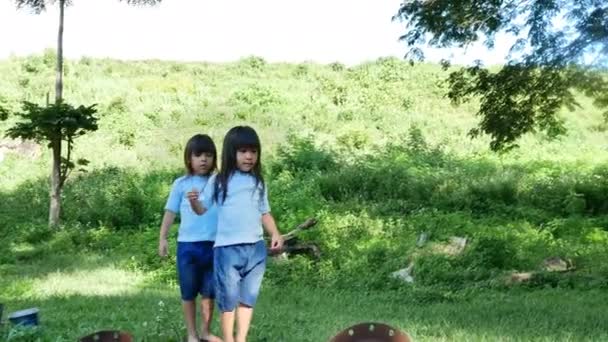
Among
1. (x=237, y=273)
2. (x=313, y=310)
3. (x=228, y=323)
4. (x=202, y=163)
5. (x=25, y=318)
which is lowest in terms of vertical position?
(x=313, y=310)

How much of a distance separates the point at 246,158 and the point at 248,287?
885 millimetres

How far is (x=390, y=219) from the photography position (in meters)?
14.0

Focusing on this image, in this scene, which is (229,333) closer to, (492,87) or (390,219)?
(492,87)

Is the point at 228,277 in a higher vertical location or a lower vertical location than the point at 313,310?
higher

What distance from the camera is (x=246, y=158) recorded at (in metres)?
5.00

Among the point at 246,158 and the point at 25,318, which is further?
the point at 25,318

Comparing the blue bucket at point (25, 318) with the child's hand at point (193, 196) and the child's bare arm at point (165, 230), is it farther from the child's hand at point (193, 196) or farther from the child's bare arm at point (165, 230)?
the child's hand at point (193, 196)

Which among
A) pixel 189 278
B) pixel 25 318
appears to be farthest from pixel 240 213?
pixel 25 318

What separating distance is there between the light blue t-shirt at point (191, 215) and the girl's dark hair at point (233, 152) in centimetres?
29

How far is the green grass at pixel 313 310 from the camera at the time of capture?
6031 millimetres

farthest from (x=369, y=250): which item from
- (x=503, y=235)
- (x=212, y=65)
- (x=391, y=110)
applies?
(x=212, y=65)

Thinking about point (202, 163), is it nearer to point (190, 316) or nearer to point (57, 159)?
point (190, 316)

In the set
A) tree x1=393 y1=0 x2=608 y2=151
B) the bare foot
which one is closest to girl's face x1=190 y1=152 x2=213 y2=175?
the bare foot

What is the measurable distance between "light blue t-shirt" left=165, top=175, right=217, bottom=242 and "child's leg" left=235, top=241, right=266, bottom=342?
0.50 metres
